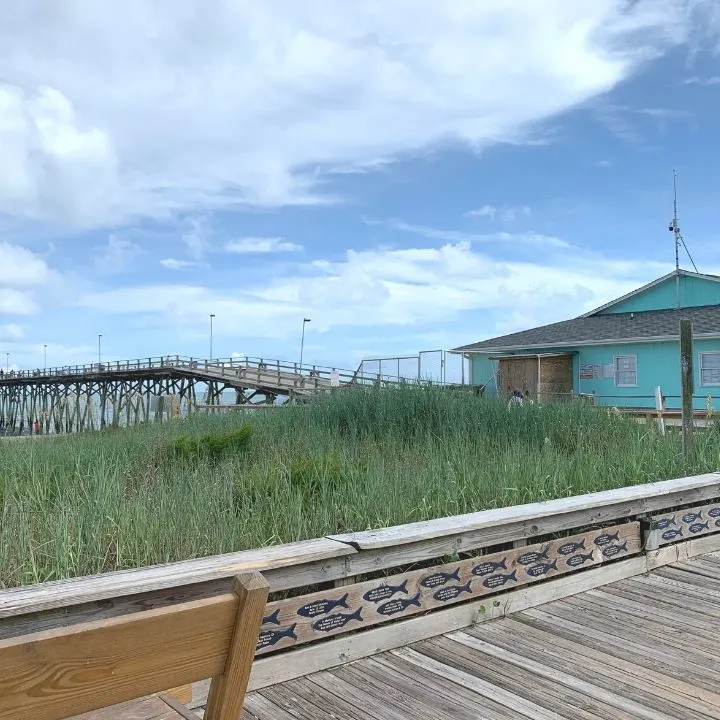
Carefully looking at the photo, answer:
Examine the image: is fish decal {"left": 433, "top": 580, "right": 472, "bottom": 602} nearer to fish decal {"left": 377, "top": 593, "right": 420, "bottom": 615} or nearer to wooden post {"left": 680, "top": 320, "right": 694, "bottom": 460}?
fish decal {"left": 377, "top": 593, "right": 420, "bottom": 615}

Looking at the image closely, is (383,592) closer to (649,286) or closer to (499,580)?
(499,580)

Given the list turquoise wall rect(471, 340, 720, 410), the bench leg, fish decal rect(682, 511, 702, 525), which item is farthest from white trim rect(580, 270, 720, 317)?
the bench leg

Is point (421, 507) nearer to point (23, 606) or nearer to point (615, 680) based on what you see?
point (615, 680)

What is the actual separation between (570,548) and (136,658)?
4.09 metres

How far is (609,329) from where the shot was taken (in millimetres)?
27125

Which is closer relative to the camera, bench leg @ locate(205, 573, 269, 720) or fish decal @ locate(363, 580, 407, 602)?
bench leg @ locate(205, 573, 269, 720)

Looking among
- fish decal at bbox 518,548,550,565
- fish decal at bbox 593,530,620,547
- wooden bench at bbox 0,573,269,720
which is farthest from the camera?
fish decal at bbox 593,530,620,547

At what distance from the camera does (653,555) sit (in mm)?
5766

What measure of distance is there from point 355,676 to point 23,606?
1.70m

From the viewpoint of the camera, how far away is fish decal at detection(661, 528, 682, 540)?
5895mm

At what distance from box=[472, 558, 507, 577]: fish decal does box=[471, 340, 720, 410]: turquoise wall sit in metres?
20.0

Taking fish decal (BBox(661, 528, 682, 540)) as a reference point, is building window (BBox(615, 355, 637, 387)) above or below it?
above

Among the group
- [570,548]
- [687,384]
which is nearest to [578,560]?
[570,548]

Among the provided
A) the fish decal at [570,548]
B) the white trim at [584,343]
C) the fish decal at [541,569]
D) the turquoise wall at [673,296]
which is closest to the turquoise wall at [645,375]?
the white trim at [584,343]
